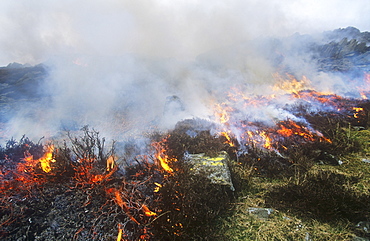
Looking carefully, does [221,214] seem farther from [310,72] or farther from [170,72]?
[310,72]

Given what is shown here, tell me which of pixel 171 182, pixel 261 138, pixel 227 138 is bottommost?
pixel 171 182

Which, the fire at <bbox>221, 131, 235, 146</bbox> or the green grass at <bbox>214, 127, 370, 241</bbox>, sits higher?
the fire at <bbox>221, 131, 235, 146</bbox>

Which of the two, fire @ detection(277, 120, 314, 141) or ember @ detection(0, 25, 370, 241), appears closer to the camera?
ember @ detection(0, 25, 370, 241)

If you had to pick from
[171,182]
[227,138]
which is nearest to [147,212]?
[171,182]

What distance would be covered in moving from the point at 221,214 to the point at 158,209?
4.07 feet

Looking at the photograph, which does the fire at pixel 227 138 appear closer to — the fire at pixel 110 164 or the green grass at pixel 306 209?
the green grass at pixel 306 209

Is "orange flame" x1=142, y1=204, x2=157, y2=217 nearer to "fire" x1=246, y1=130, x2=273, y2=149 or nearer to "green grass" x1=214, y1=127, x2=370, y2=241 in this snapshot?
"green grass" x1=214, y1=127, x2=370, y2=241

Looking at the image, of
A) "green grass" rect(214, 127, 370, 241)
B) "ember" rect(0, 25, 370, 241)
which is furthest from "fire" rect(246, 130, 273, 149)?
"green grass" rect(214, 127, 370, 241)

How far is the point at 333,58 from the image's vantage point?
19.0 m

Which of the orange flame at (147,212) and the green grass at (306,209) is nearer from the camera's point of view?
the green grass at (306,209)

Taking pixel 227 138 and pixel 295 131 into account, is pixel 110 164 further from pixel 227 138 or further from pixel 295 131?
pixel 295 131

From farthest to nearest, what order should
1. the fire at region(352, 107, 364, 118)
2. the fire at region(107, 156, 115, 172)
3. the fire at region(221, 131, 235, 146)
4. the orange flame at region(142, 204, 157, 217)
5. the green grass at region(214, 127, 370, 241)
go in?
the fire at region(352, 107, 364, 118) < the fire at region(221, 131, 235, 146) < the fire at region(107, 156, 115, 172) < the orange flame at region(142, 204, 157, 217) < the green grass at region(214, 127, 370, 241)

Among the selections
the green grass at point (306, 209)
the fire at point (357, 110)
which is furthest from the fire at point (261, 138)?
the fire at point (357, 110)

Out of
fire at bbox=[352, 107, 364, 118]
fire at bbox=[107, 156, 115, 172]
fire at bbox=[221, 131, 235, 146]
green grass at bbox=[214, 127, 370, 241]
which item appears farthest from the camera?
fire at bbox=[352, 107, 364, 118]
